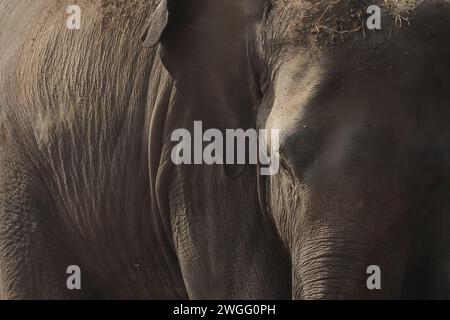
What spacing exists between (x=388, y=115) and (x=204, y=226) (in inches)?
37.4

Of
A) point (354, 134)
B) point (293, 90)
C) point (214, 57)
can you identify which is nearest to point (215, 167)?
point (214, 57)

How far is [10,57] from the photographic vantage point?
302 inches

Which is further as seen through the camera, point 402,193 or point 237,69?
point 237,69

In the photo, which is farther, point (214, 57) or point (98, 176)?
point (98, 176)

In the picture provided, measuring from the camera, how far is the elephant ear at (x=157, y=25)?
6715 mm

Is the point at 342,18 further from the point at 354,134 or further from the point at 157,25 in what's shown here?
the point at 157,25

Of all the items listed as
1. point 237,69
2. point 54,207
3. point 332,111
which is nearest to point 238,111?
point 237,69

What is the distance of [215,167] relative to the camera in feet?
22.5

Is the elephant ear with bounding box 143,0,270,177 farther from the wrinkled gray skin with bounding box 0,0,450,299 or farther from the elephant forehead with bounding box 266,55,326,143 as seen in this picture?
the elephant forehead with bounding box 266,55,326,143

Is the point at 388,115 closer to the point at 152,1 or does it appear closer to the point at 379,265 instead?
the point at 379,265

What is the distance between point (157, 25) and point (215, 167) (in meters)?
0.56

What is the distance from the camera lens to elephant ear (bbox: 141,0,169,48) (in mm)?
6715

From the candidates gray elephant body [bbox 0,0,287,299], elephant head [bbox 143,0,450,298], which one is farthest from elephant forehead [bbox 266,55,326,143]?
gray elephant body [bbox 0,0,287,299]
